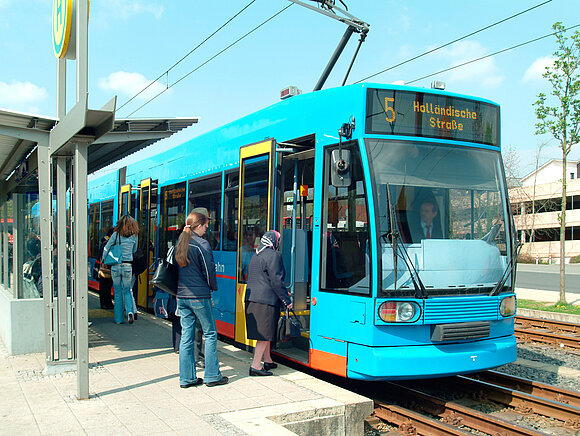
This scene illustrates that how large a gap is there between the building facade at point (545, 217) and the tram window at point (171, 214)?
38.1 m

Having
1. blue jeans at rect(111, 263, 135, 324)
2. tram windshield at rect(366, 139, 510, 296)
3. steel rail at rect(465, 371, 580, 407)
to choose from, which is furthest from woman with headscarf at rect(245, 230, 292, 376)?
blue jeans at rect(111, 263, 135, 324)

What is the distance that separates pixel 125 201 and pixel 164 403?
887 cm

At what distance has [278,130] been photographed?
7375mm

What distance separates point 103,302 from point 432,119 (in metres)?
8.76

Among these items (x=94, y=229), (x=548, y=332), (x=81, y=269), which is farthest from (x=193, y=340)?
(x=94, y=229)

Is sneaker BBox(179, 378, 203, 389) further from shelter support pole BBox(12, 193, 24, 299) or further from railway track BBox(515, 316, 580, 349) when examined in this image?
railway track BBox(515, 316, 580, 349)

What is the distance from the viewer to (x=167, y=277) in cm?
603

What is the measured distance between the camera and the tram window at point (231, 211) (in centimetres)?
809

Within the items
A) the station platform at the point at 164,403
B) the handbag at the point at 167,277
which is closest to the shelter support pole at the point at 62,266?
the station platform at the point at 164,403

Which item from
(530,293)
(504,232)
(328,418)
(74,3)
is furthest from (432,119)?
(530,293)

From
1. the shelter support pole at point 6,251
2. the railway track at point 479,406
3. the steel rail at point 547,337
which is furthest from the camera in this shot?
the steel rail at point 547,337

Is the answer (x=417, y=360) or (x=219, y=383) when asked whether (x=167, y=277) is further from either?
(x=417, y=360)

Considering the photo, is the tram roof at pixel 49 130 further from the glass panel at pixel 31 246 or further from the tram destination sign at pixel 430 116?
the tram destination sign at pixel 430 116

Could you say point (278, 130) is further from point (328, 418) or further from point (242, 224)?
point (328, 418)
